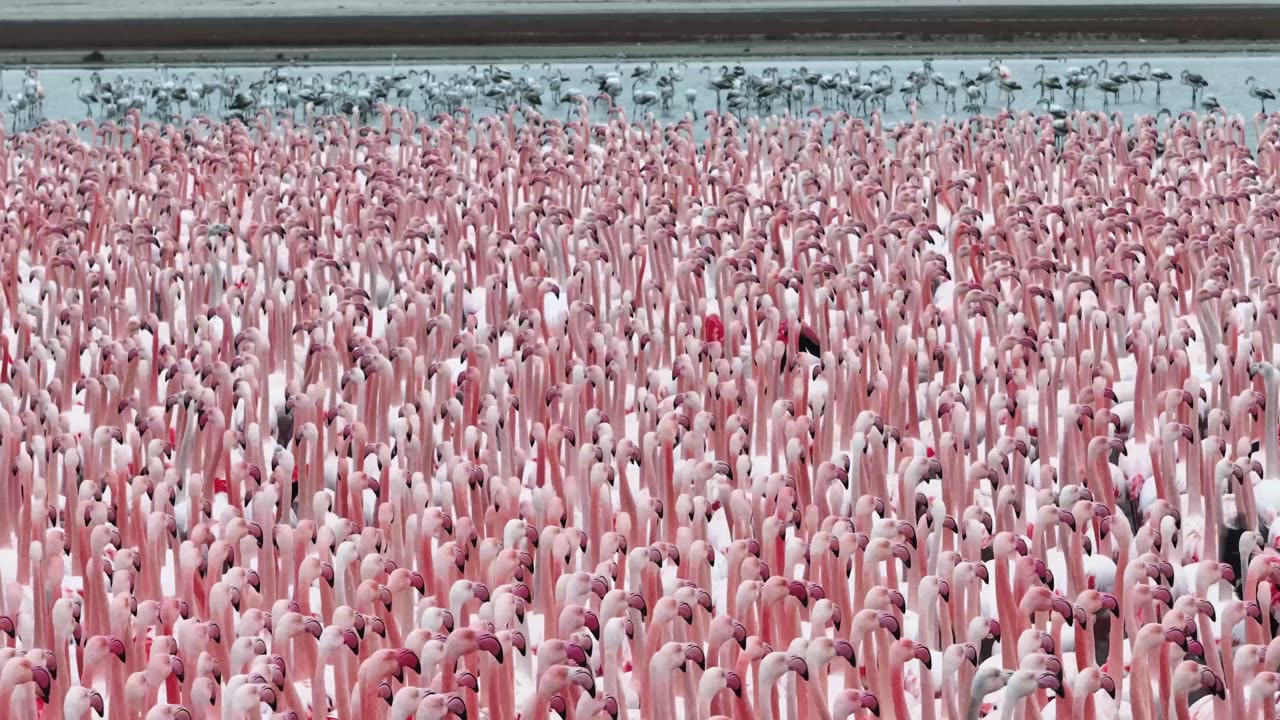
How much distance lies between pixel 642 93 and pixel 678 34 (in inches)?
319

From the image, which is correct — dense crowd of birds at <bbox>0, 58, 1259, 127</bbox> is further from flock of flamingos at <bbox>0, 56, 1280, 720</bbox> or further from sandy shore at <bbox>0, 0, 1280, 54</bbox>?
flock of flamingos at <bbox>0, 56, 1280, 720</bbox>

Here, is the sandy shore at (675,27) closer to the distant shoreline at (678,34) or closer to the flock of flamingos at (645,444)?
the distant shoreline at (678,34)

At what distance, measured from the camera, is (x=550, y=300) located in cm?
991

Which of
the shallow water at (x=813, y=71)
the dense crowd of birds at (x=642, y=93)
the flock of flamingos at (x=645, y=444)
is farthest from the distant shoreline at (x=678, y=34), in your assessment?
the flock of flamingos at (x=645, y=444)

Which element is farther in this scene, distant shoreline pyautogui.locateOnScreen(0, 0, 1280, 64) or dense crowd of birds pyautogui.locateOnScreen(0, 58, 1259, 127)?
distant shoreline pyautogui.locateOnScreen(0, 0, 1280, 64)

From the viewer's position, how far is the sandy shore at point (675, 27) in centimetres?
2514

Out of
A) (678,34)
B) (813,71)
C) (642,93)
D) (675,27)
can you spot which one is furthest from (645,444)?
(675,27)

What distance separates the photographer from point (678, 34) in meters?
26.3

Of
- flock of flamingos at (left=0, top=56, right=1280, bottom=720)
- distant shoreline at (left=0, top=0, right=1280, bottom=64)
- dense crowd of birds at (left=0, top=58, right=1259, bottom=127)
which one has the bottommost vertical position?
flock of flamingos at (left=0, top=56, right=1280, bottom=720)

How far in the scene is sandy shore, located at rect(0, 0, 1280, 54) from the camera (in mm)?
25141

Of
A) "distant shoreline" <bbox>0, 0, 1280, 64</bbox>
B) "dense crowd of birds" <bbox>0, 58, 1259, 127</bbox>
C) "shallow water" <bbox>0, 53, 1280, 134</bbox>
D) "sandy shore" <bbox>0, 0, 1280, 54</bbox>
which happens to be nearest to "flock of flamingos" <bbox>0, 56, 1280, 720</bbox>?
"dense crowd of birds" <bbox>0, 58, 1259, 127</bbox>

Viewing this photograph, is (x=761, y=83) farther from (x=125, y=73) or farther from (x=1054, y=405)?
(x=1054, y=405)

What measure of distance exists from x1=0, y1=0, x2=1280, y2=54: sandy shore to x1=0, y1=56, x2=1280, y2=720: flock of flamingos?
1275 cm

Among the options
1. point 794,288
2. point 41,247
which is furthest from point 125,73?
point 794,288
